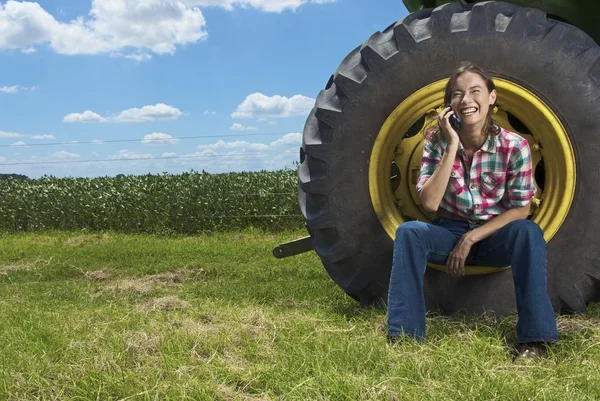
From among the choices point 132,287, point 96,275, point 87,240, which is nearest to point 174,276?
point 132,287

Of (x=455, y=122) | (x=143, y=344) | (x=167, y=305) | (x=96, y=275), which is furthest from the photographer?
(x=96, y=275)

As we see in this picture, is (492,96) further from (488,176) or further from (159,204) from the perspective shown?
(159,204)

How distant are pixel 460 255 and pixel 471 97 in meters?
0.71

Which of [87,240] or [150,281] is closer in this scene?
[150,281]

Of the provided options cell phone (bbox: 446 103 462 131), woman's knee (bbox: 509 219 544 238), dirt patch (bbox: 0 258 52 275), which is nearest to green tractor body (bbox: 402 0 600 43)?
cell phone (bbox: 446 103 462 131)

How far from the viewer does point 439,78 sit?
10.1 ft

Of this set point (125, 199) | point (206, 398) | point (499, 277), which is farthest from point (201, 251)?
point (206, 398)

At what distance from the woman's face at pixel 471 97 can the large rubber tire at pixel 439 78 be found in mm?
248

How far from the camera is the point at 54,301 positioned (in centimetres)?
514

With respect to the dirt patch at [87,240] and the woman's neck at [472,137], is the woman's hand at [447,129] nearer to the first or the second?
the woman's neck at [472,137]

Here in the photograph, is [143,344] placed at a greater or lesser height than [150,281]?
greater

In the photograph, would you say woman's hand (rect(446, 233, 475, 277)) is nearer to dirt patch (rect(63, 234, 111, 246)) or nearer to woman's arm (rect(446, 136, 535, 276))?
woman's arm (rect(446, 136, 535, 276))

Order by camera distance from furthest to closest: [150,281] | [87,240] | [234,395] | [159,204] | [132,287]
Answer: [159,204] → [87,240] → [150,281] → [132,287] → [234,395]

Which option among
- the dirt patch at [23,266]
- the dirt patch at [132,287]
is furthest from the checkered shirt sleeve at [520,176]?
the dirt patch at [23,266]
